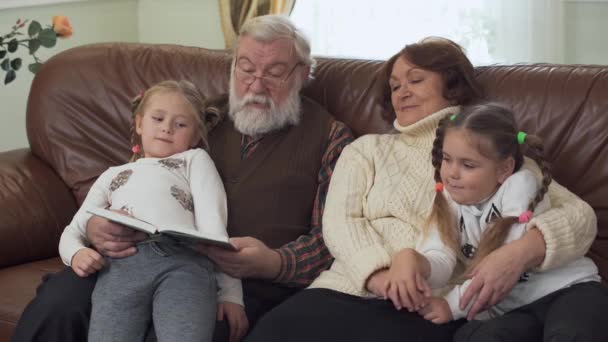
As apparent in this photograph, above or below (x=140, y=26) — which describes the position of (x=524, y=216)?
below

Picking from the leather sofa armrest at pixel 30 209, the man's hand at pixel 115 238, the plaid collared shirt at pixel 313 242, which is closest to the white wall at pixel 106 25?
the leather sofa armrest at pixel 30 209

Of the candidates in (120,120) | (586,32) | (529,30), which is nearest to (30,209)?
(120,120)

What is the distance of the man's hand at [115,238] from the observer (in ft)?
7.04

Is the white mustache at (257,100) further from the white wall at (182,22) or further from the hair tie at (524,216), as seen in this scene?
the white wall at (182,22)

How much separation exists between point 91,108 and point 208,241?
1127 mm

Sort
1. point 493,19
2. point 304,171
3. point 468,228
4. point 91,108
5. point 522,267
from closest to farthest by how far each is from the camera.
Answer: point 522,267, point 468,228, point 304,171, point 91,108, point 493,19

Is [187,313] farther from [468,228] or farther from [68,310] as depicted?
[468,228]

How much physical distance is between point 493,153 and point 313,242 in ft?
2.06

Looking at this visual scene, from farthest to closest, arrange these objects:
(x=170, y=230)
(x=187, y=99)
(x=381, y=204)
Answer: (x=187, y=99) < (x=381, y=204) < (x=170, y=230)

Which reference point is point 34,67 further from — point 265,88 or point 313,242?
point 313,242

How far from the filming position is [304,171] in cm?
251

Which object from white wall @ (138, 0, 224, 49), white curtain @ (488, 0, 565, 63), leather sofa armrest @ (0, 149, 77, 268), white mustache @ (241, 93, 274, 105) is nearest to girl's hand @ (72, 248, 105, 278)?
leather sofa armrest @ (0, 149, 77, 268)

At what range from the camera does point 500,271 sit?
1.99 m

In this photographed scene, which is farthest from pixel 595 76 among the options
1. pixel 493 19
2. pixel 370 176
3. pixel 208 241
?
pixel 493 19
